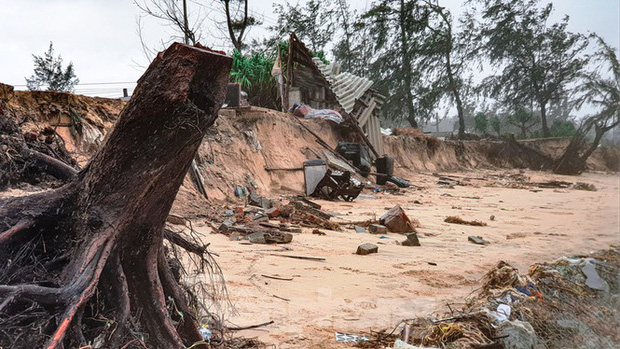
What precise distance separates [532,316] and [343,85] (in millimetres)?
16078

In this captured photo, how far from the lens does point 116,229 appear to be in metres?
1.88

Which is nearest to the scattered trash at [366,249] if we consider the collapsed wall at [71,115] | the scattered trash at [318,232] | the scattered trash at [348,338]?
the scattered trash at [318,232]

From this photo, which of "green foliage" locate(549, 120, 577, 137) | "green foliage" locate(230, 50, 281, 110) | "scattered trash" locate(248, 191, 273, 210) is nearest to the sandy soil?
"scattered trash" locate(248, 191, 273, 210)

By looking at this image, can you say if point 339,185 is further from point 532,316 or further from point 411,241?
point 532,316

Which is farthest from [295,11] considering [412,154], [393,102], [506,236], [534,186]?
[506,236]

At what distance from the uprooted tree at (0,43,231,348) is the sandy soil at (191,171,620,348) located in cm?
112

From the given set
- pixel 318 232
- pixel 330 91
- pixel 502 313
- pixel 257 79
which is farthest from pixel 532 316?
pixel 330 91

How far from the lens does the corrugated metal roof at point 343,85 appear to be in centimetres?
1784

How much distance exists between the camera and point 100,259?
1.80 m

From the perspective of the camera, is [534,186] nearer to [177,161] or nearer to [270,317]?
[270,317]

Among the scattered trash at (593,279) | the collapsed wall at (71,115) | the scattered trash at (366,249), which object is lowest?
the scattered trash at (593,279)

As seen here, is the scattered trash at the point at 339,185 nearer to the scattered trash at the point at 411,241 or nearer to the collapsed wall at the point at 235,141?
the collapsed wall at the point at 235,141

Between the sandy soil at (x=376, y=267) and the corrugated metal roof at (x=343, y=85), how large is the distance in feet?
27.4

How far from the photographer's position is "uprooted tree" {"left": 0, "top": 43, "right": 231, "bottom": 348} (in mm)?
1691
